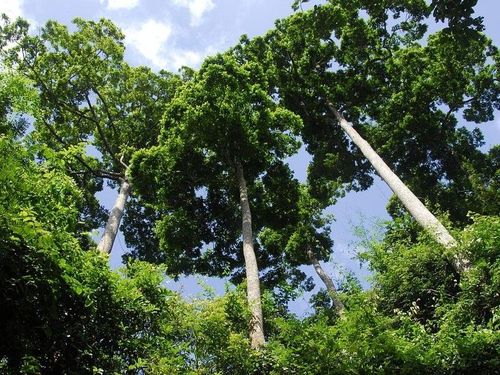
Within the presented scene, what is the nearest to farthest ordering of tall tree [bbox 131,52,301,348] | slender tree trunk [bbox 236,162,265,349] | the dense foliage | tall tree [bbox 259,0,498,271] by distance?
the dense foliage → slender tree trunk [bbox 236,162,265,349] → tall tree [bbox 131,52,301,348] → tall tree [bbox 259,0,498,271]

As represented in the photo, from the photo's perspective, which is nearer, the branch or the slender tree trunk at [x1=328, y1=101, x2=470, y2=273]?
the slender tree trunk at [x1=328, y1=101, x2=470, y2=273]

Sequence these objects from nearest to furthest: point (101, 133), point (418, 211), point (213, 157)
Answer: point (418, 211), point (213, 157), point (101, 133)

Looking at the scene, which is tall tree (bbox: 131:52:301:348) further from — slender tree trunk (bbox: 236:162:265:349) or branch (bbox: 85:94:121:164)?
branch (bbox: 85:94:121:164)

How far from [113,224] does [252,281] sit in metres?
6.61

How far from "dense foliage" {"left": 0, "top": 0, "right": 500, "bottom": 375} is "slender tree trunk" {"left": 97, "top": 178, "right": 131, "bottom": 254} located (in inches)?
45.8

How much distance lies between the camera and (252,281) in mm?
11008

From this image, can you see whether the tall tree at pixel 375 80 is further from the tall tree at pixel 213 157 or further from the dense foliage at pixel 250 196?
the tall tree at pixel 213 157

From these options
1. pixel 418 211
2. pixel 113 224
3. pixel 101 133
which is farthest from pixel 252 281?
pixel 101 133

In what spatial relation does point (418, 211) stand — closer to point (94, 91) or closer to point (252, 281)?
point (252, 281)

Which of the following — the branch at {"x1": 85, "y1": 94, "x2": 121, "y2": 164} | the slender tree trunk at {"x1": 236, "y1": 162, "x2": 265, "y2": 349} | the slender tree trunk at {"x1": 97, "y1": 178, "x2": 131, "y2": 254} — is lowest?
the slender tree trunk at {"x1": 236, "y1": 162, "x2": 265, "y2": 349}

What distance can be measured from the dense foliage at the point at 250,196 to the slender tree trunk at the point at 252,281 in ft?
0.58

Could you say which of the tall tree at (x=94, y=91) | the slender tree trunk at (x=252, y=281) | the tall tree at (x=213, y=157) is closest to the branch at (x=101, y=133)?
the tall tree at (x=94, y=91)

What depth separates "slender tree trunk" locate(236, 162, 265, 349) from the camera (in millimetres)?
9242

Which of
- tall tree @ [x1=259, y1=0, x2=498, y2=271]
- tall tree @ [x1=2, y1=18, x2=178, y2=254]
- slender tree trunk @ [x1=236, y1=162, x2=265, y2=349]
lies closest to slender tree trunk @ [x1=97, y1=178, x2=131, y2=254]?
tall tree @ [x1=2, y1=18, x2=178, y2=254]
